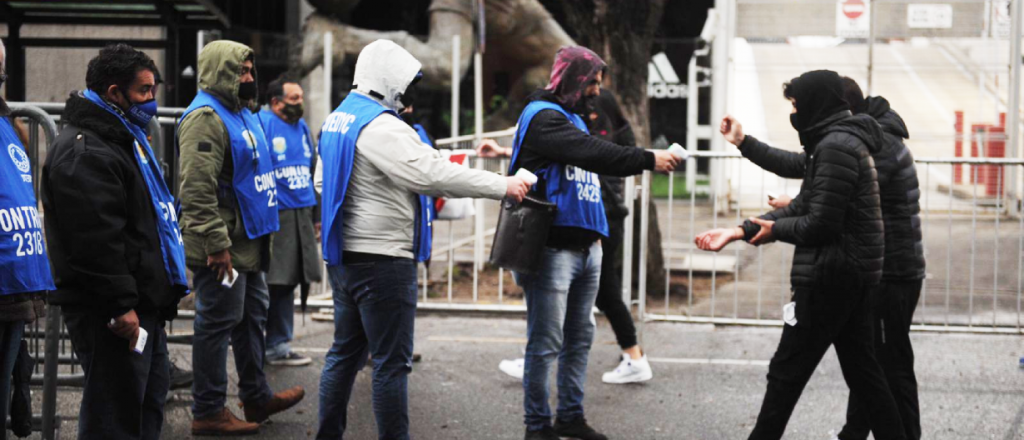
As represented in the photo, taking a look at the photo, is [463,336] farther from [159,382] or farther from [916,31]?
[916,31]

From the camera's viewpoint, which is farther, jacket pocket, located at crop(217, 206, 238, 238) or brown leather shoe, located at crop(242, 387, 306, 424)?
brown leather shoe, located at crop(242, 387, 306, 424)

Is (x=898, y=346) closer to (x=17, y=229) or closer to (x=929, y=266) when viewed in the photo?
(x=17, y=229)

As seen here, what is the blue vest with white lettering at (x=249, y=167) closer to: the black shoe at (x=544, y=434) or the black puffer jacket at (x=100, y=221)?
the black puffer jacket at (x=100, y=221)

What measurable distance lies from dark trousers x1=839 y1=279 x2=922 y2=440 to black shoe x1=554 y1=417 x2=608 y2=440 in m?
1.23

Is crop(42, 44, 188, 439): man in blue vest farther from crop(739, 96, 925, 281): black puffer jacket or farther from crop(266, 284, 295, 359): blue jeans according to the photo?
crop(266, 284, 295, 359): blue jeans

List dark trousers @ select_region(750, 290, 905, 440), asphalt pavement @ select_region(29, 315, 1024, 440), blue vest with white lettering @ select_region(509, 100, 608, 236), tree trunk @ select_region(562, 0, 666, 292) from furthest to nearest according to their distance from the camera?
tree trunk @ select_region(562, 0, 666, 292) < asphalt pavement @ select_region(29, 315, 1024, 440) < blue vest with white lettering @ select_region(509, 100, 608, 236) < dark trousers @ select_region(750, 290, 905, 440)

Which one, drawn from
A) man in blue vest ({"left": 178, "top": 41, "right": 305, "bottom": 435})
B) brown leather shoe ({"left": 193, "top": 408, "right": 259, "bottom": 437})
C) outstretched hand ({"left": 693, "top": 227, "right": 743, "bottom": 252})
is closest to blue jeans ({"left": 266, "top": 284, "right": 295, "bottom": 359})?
man in blue vest ({"left": 178, "top": 41, "right": 305, "bottom": 435})

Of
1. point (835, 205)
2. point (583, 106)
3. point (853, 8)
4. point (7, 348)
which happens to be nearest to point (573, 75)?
point (583, 106)

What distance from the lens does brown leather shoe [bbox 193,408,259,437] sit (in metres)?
5.97

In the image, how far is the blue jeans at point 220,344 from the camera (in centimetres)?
585

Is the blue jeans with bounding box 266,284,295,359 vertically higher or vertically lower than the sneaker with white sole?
higher

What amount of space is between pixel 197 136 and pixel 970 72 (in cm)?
1339

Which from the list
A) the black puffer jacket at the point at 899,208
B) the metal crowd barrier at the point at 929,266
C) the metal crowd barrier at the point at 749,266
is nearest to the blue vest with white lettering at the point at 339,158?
the black puffer jacket at the point at 899,208

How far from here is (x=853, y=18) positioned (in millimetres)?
16672
